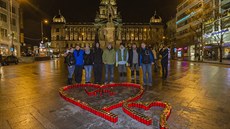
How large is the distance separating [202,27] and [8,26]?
47475 mm

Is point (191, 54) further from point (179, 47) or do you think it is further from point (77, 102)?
point (77, 102)

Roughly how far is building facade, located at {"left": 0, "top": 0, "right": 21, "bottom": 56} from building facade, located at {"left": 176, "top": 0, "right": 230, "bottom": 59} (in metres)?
40.2

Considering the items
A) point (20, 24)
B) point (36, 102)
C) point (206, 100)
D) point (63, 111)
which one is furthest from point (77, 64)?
point (20, 24)

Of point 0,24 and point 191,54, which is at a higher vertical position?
point 0,24

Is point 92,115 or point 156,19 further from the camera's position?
point 156,19

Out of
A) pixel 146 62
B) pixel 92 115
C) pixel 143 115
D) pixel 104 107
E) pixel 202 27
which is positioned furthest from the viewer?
pixel 202 27

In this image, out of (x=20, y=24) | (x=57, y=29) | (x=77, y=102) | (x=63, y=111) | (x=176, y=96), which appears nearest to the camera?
(x=63, y=111)

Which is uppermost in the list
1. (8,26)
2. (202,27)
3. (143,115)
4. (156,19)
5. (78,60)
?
(156,19)

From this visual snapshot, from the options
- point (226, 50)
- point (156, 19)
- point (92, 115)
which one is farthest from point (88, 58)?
point (156, 19)

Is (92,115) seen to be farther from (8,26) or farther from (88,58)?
(8,26)

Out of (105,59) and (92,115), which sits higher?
(105,59)

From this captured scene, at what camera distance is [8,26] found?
43.4m

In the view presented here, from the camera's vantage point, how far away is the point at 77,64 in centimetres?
884

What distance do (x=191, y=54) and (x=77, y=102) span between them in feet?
202
